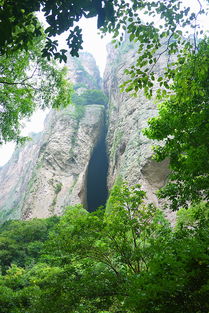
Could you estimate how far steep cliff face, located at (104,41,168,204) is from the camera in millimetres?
19281

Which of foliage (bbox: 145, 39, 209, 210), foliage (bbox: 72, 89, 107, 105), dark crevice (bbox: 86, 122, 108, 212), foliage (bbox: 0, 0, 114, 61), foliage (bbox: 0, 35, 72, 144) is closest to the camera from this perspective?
foliage (bbox: 0, 0, 114, 61)

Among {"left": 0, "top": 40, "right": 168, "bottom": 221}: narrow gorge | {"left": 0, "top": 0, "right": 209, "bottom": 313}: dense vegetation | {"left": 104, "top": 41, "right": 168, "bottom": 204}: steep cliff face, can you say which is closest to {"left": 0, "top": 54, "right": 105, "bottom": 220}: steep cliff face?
{"left": 0, "top": 40, "right": 168, "bottom": 221}: narrow gorge

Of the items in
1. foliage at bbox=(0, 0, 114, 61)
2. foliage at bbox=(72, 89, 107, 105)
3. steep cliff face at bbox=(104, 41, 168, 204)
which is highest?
foliage at bbox=(72, 89, 107, 105)

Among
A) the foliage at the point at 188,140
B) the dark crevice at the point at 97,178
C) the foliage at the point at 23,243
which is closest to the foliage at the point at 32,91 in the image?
the foliage at the point at 188,140

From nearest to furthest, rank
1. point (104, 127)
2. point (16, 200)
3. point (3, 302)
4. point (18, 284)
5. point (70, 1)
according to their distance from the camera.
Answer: point (70, 1), point (3, 302), point (18, 284), point (104, 127), point (16, 200)

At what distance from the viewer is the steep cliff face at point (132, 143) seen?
19281 millimetres

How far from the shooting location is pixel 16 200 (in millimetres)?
40625

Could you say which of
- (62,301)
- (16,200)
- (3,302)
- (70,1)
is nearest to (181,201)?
(62,301)

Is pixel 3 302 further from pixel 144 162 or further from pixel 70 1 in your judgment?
pixel 144 162

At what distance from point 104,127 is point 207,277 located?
117 ft

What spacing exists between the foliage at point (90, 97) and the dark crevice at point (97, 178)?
23.8 feet

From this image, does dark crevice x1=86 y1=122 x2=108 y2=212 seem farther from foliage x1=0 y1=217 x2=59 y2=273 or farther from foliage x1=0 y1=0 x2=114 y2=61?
foliage x1=0 y1=0 x2=114 y2=61

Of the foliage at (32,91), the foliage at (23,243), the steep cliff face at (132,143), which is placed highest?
the steep cliff face at (132,143)

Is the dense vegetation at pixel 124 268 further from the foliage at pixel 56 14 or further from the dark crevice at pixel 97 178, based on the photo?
the dark crevice at pixel 97 178
